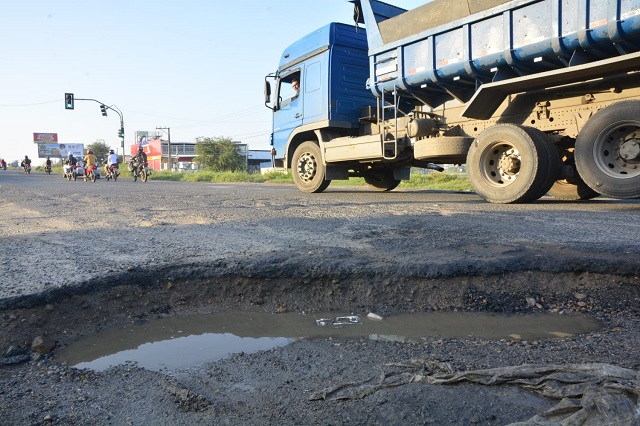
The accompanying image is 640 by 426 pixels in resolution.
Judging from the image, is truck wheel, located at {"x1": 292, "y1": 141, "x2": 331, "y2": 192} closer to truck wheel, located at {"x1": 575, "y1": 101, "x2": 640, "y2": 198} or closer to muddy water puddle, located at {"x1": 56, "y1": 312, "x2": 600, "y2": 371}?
truck wheel, located at {"x1": 575, "y1": 101, "x2": 640, "y2": 198}

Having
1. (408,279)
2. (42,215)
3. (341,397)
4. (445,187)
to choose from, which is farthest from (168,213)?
(445,187)

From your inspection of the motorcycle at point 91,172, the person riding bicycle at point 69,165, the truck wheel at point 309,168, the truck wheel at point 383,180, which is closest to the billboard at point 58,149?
the person riding bicycle at point 69,165

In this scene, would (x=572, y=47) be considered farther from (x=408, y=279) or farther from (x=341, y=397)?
(x=341, y=397)

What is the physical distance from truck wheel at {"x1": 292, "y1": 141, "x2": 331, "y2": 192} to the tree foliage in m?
48.8

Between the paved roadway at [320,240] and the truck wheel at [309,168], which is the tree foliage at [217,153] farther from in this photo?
the paved roadway at [320,240]

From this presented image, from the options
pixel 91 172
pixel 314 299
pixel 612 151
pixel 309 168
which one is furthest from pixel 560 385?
pixel 91 172

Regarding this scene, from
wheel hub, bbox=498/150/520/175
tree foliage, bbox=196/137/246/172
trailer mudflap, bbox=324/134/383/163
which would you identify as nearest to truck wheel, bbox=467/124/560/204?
wheel hub, bbox=498/150/520/175

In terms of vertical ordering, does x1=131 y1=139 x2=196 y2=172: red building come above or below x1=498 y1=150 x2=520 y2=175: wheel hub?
above

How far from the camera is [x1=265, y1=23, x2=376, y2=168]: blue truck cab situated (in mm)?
10383

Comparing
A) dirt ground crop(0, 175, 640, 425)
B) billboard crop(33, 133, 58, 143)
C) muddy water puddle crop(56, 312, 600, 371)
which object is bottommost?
muddy water puddle crop(56, 312, 600, 371)

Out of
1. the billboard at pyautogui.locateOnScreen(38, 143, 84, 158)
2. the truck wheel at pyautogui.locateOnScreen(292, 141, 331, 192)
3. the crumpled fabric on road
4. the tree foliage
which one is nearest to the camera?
the crumpled fabric on road

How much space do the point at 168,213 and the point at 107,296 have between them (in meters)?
3.55

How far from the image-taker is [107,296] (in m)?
3.13

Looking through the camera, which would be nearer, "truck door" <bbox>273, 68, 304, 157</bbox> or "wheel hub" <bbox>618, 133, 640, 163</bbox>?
"wheel hub" <bbox>618, 133, 640, 163</bbox>
